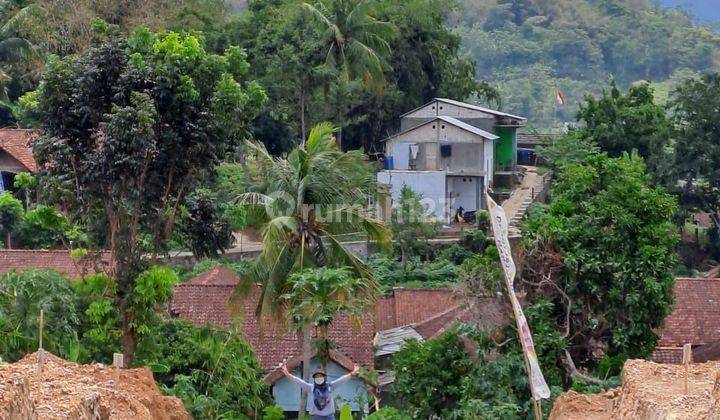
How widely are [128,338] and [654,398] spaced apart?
31.4 feet

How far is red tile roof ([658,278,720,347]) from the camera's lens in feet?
81.6

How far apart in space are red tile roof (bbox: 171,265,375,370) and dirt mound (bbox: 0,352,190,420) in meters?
9.43

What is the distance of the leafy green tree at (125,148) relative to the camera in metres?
18.5

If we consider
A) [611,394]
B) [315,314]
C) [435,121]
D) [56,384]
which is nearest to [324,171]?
[315,314]

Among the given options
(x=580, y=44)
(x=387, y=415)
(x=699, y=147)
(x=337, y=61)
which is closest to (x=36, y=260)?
(x=337, y=61)

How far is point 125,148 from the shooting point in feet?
59.4

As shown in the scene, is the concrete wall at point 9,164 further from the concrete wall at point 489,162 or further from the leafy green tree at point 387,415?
the leafy green tree at point 387,415

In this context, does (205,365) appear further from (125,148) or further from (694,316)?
(694,316)

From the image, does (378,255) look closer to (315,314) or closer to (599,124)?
(599,124)

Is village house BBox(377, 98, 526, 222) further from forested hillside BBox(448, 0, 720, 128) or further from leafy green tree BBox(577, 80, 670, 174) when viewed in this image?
forested hillside BBox(448, 0, 720, 128)

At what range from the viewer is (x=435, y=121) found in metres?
37.3

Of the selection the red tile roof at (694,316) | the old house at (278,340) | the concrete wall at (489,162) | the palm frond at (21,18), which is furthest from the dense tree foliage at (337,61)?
the red tile roof at (694,316)

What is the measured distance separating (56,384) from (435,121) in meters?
27.1

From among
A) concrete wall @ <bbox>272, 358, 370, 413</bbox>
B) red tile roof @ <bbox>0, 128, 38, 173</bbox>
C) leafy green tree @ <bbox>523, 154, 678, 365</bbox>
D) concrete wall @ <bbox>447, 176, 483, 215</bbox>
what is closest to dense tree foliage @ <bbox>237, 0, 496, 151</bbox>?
concrete wall @ <bbox>447, 176, 483, 215</bbox>
